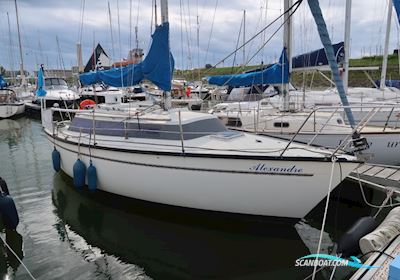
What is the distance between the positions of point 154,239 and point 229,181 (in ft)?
5.77

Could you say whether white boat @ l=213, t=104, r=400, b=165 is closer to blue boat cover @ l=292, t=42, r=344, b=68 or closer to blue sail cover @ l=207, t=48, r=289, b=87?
blue sail cover @ l=207, t=48, r=289, b=87

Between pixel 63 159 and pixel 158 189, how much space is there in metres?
3.62

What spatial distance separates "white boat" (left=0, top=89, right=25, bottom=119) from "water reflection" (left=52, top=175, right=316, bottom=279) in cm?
1907

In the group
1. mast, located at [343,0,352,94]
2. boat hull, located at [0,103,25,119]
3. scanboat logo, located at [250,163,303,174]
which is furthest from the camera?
boat hull, located at [0,103,25,119]

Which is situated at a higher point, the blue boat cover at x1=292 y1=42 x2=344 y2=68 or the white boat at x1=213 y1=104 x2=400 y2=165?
the blue boat cover at x1=292 y1=42 x2=344 y2=68

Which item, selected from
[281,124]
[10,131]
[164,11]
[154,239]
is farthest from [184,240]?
[10,131]

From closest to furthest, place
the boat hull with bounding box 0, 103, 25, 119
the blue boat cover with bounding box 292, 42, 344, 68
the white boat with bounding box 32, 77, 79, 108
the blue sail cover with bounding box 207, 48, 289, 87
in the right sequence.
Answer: the blue boat cover with bounding box 292, 42, 344, 68 < the blue sail cover with bounding box 207, 48, 289, 87 < the boat hull with bounding box 0, 103, 25, 119 < the white boat with bounding box 32, 77, 79, 108

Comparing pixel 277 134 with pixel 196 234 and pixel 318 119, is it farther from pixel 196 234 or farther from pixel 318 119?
pixel 196 234

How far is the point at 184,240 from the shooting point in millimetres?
6340

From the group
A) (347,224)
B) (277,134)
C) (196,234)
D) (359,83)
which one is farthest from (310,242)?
(359,83)

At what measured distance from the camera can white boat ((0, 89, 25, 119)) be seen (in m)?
23.9

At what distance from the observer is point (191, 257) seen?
5.84 meters

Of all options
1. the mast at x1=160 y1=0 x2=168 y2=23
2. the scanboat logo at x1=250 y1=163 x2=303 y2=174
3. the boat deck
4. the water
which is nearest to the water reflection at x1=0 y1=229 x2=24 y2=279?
the water

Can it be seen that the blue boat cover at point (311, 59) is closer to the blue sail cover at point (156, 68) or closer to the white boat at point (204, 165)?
the white boat at point (204, 165)
